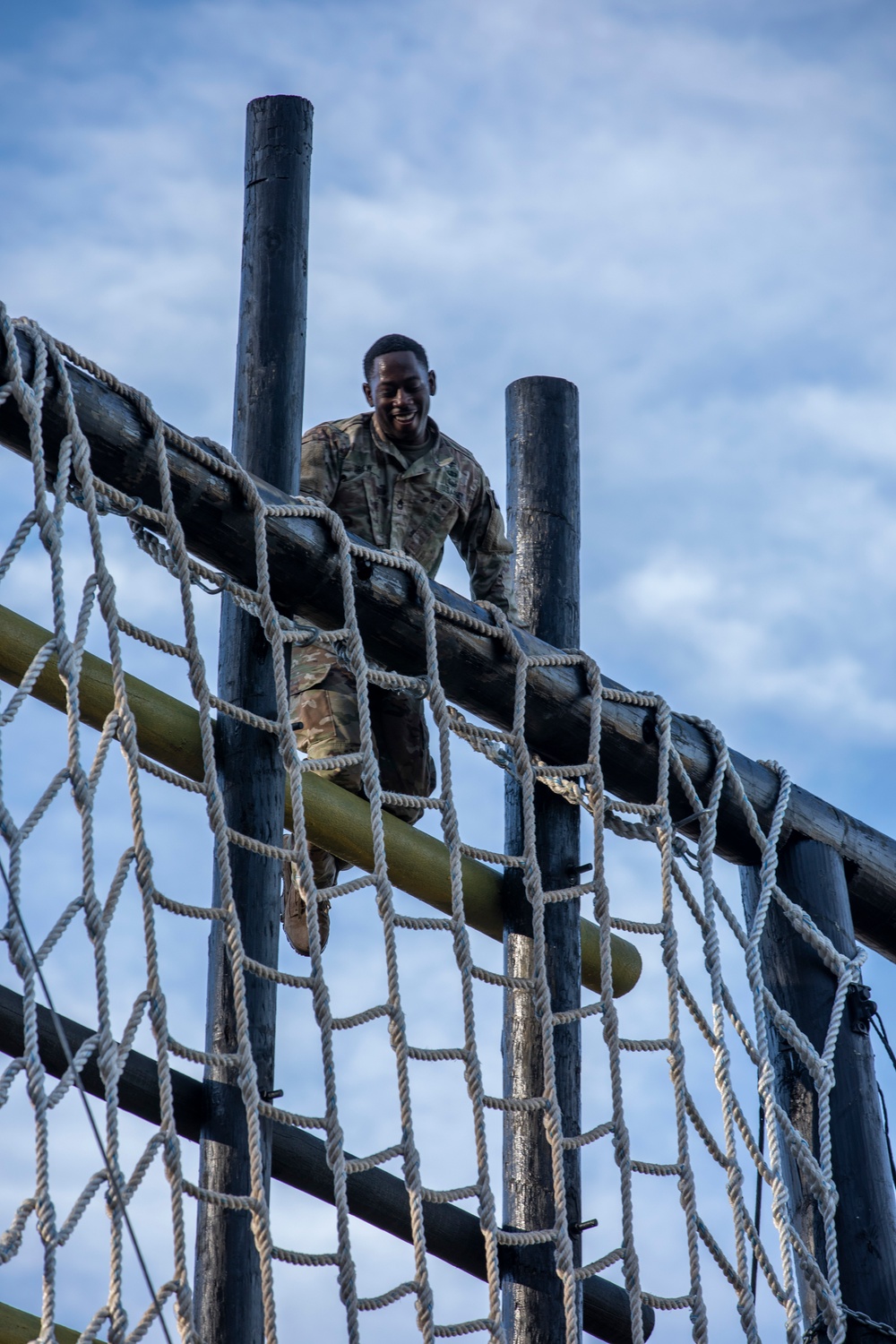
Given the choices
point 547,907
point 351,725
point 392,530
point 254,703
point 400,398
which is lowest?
point 547,907

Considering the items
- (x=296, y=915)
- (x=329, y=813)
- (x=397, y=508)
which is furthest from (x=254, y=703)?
(x=397, y=508)

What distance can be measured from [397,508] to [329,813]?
1.07 meters

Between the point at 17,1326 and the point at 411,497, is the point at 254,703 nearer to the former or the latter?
the point at 17,1326

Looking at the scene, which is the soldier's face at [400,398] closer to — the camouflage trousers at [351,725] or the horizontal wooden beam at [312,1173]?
the camouflage trousers at [351,725]

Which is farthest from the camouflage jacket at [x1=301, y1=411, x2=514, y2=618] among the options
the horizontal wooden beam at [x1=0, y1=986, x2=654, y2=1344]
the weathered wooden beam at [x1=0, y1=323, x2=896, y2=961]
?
the horizontal wooden beam at [x1=0, y1=986, x2=654, y2=1344]

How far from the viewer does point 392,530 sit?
4254 mm

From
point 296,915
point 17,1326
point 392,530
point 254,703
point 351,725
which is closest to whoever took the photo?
point 17,1326

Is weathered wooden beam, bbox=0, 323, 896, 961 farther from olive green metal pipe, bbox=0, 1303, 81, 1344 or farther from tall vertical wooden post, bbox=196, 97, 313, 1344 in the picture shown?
olive green metal pipe, bbox=0, 1303, 81, 1344

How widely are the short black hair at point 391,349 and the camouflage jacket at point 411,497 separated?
0.14 meters

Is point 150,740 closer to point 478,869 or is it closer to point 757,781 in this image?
point 478,869

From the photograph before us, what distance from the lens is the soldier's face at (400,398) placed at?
14.2 feet

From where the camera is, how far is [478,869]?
142 inches

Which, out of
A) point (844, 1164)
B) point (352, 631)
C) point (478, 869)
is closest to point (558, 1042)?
point (478, 869)

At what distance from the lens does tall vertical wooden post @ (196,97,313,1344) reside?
9.38ft
